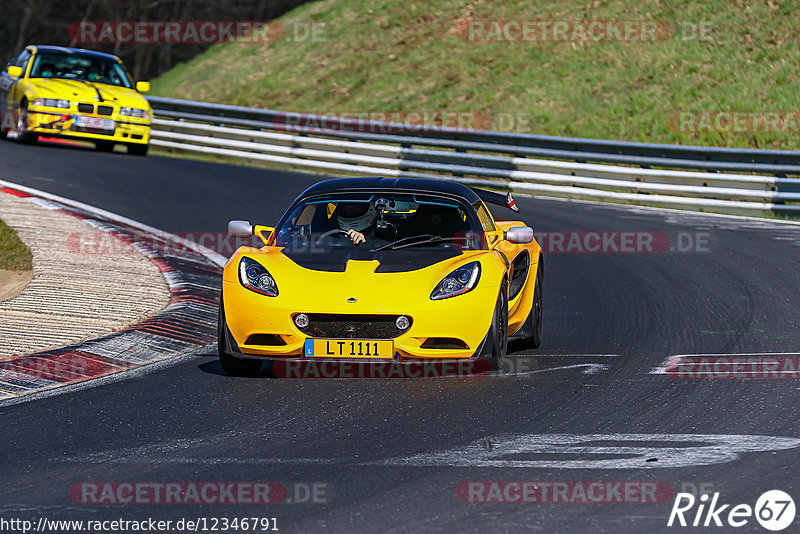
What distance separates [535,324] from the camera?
932 centimetres

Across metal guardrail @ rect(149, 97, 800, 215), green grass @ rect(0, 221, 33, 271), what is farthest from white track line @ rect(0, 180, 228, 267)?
metal guardrail @ rect(149, 97, 800, 215)

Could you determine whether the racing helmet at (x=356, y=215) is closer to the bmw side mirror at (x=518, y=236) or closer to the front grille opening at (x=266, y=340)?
the bmw side mirror at (x=518, y=236)

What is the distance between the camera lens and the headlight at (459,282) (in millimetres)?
7977

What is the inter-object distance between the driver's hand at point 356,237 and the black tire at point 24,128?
1433 cm

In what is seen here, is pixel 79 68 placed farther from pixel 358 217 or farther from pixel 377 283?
pixel 377 283

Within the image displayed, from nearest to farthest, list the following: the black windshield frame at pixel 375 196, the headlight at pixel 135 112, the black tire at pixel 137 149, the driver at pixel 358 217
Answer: the driver at pixel 358 217 → the black windshield frame at pixel 375 196 → the headlight at pixel 135 112 → the black tire at pixel 137 149

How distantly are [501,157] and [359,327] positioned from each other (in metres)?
13.9

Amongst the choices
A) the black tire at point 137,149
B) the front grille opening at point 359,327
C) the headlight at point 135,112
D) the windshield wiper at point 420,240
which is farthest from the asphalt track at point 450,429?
the black tire at point 137,149

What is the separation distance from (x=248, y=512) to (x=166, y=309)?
5.33 metres

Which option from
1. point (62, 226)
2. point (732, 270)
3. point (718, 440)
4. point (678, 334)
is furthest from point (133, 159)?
point (718, 440)

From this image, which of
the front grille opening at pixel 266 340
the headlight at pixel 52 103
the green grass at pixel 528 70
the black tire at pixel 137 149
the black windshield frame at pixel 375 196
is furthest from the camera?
the green grass at pixel 528 70

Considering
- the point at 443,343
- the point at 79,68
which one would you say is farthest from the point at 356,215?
the point at 79,68

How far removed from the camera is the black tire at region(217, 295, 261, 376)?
26.8 feet

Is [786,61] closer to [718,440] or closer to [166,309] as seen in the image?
[166,309]
